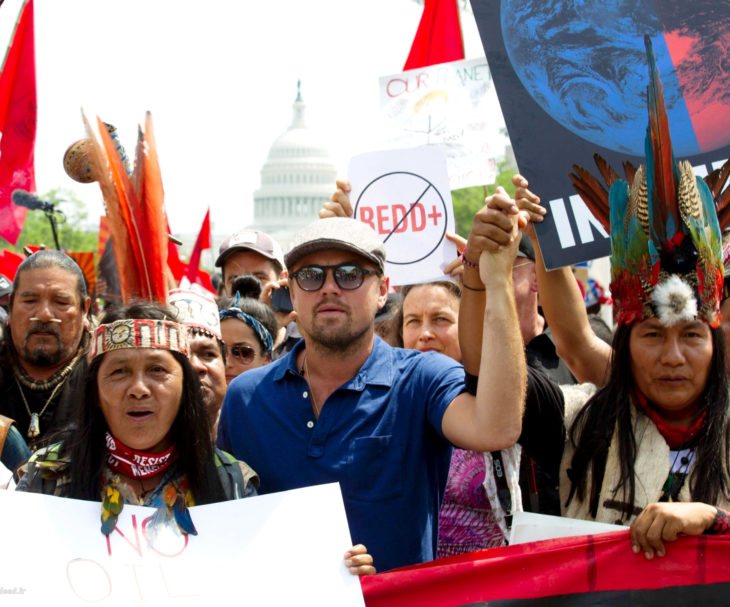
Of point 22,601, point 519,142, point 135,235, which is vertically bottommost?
point 22,601

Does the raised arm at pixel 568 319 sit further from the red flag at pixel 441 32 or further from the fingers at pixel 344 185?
the red flag at pixel 441 32

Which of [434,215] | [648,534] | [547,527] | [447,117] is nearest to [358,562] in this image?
[547,527]

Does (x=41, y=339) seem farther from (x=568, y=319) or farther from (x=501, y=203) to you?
(x=501, y=203)

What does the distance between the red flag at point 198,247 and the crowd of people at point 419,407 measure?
429 centimetres

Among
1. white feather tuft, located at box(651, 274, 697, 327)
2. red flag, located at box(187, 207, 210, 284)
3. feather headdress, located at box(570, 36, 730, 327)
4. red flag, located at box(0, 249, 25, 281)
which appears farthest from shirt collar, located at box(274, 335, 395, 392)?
red flag, located at box(0, 249, 25, 281)

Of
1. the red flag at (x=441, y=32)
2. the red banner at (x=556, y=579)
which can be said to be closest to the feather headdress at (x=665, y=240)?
the red banner at (x=556, y=579)

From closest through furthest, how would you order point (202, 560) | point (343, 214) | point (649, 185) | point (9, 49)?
point (202, 560) < point (649, 185) < point (343, 214) < point (9, 49)

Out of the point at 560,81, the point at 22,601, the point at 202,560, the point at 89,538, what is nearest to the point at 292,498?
the point at 202,560

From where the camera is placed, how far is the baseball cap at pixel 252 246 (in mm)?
7016

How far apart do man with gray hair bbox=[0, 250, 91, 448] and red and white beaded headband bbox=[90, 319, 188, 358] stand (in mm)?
1560

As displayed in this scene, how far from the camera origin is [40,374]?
4840mm

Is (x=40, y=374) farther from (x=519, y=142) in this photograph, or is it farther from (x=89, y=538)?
(x=519, y=142)

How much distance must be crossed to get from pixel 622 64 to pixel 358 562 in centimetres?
204

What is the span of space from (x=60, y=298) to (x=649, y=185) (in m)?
2.94
